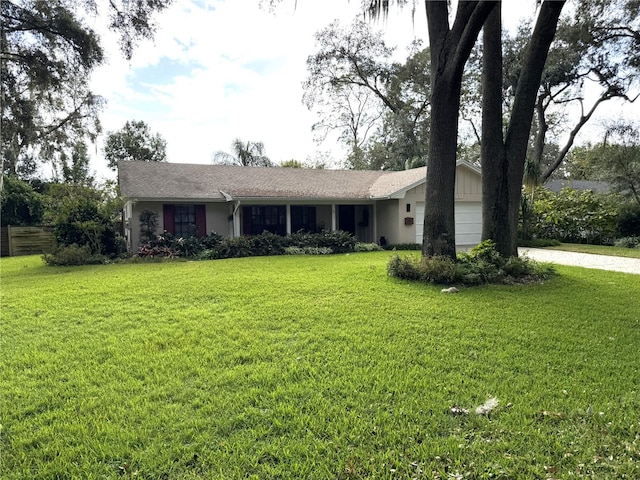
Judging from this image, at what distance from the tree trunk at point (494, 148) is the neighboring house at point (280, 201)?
6.55 m

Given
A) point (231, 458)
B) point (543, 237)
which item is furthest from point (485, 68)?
point (543, 237)

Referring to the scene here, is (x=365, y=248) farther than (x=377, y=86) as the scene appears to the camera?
No

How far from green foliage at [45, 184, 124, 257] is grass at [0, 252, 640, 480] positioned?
6817mm

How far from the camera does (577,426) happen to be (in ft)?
8.17

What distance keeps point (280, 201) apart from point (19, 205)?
14006mm

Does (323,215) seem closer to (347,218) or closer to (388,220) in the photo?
(347,218)

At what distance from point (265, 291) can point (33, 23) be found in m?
11.5

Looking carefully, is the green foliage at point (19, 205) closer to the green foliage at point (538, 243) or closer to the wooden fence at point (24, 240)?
the wooden fence at point (24, 240)

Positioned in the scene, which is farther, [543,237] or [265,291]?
[543,237]

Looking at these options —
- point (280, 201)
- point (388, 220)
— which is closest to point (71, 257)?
point (280, 201)

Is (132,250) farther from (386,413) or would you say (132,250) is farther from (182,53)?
(386,413)

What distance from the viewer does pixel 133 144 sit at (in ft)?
106

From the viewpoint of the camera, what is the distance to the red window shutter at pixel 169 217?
1375cm

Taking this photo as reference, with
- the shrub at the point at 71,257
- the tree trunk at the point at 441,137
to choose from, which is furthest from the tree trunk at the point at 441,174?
the shrub at the point at 71,257
